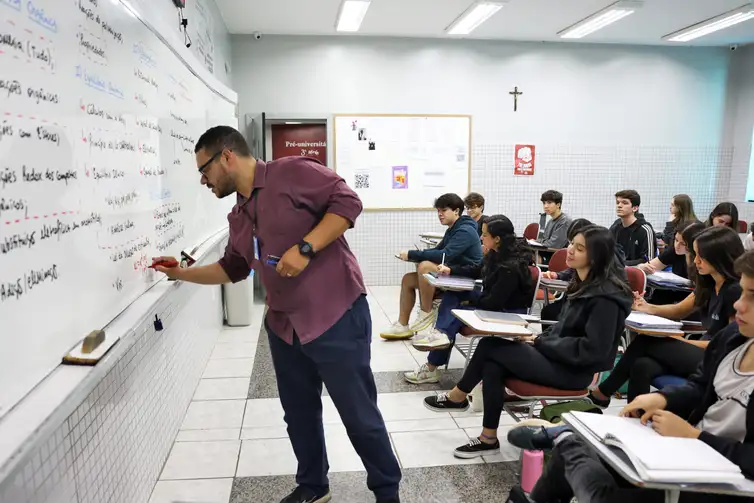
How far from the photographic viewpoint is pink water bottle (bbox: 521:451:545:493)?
2.13m

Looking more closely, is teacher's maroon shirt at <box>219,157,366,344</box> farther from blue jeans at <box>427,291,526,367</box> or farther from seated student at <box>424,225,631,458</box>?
blue jeans at <box>427,291,526,367</box>

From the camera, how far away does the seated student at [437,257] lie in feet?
13.0

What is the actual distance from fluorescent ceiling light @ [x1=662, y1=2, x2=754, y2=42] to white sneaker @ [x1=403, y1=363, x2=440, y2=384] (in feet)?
16.0

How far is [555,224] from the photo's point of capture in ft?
17.9

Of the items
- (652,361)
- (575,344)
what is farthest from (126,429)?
(652,361)

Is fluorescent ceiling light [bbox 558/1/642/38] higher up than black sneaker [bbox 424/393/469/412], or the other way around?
fluorescent ceiling light [bbox 558/1/642/38]

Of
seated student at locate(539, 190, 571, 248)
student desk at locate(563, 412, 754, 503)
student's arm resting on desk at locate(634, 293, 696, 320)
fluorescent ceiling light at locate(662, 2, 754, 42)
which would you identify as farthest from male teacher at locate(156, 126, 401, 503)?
fluorescent ceiling light at locate(662, 2, 754, 42)

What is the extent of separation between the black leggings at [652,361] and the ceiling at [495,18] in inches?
147

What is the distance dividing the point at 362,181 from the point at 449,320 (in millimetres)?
3387

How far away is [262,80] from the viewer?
6285 millimetres

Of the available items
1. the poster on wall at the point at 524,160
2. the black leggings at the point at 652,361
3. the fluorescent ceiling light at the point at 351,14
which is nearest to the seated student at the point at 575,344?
the black leggings at the point at 652,361

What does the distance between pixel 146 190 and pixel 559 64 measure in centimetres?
608

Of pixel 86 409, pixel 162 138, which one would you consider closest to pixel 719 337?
pixel 86 409

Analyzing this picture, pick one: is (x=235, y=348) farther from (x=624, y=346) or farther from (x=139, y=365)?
(x=624, y=346)
